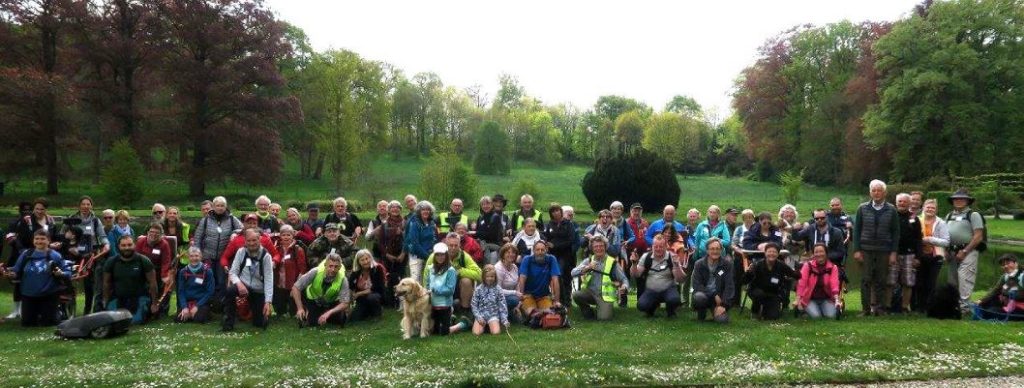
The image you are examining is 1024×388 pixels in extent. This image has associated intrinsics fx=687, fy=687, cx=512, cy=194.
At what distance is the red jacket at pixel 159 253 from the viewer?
10008mm

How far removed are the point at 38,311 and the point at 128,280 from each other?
143 cm

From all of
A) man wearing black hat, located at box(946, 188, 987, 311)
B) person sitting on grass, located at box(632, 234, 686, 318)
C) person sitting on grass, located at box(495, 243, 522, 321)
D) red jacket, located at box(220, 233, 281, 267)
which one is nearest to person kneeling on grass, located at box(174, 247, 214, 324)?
red jacket, located at box(220, 233, 281, 267)

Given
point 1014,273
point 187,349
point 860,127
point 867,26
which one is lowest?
point 187,349

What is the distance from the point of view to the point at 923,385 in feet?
21.3

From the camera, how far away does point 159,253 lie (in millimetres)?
10031

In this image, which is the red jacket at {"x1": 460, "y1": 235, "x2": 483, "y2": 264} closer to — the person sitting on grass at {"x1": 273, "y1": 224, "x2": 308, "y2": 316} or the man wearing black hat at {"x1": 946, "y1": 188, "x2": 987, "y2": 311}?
the person sitting on grass at {"x1": 273, "y1": 224, "x2": 308, "y2": 316}

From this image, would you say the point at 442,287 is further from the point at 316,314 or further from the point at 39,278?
the point at 39,278

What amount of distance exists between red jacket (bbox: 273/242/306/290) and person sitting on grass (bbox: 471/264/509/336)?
2886mm

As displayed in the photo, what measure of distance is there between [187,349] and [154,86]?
115ft

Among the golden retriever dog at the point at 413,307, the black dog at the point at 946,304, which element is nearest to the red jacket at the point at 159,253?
the golden retriever dog at the point at 413,307

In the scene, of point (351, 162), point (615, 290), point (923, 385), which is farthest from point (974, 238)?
point (351, 162)

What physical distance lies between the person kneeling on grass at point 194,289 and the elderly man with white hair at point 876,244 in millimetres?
9197

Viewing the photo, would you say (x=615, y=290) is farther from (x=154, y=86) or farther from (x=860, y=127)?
(x=860, y=127)

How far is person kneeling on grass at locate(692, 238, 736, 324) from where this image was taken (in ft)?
30.2
